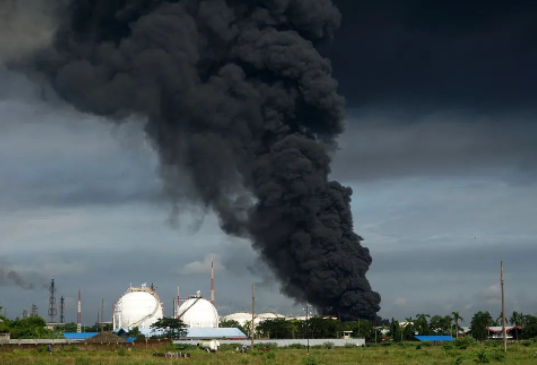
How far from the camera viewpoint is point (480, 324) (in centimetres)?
16650

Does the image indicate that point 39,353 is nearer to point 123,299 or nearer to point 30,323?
point 30,323

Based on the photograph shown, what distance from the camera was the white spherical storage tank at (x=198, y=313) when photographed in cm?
16000

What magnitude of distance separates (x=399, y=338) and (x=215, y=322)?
4238cm

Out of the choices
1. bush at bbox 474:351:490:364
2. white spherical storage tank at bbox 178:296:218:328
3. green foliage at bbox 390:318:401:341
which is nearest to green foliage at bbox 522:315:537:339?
green foliage at bbox 390:318:401:341

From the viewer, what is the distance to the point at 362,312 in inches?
5167

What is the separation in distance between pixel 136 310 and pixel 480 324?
7515 cm

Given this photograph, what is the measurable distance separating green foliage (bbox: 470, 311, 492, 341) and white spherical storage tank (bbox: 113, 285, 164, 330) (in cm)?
6865

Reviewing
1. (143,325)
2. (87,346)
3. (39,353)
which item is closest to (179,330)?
(143,325)

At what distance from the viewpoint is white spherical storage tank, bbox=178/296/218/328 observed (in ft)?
525

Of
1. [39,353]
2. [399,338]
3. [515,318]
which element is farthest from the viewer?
[515,318]

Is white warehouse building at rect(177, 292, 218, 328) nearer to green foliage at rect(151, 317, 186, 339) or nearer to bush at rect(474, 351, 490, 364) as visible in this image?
green foliage at rect(151, 317, 186, 339)

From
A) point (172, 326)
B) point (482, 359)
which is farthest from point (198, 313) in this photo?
point (482, 359)

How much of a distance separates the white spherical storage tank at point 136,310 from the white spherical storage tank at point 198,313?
5.23m

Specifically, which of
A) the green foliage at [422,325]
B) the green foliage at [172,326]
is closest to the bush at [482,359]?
the green foliage at [172,326]
